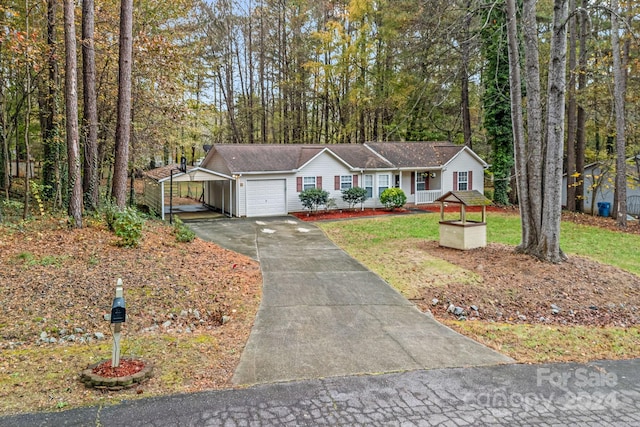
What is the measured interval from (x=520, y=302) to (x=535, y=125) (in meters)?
4.86

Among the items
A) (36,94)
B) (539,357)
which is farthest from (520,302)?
(36,94)

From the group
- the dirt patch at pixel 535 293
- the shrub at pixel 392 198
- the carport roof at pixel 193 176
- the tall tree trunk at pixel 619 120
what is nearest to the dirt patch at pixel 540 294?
the dirt patch at pixel 535 293

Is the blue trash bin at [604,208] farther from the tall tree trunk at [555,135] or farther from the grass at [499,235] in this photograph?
the tall tree trunk at [555,135]

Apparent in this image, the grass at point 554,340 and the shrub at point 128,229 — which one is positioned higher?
the shrub at point 128,229

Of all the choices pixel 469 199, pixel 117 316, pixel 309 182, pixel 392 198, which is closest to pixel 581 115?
pixel 392 198

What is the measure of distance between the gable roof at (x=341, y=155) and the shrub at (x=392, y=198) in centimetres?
180

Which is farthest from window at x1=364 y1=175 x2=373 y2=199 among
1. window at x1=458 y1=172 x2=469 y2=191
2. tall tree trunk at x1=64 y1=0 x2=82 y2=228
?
tall tree trunk at x1=64 y1=0 x2=82 y2=228

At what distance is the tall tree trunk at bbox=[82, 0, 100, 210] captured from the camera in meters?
10.7

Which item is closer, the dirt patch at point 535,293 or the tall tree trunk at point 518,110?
the dirt patch at point 535,293

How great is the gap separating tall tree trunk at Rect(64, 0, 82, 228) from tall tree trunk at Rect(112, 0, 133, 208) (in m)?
1.06

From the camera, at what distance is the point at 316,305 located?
7137mm

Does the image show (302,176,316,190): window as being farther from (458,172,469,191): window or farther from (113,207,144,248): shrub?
(113,207,144,248): shrub

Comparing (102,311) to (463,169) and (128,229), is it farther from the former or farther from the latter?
(463,169)

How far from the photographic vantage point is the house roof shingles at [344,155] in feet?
67.4
